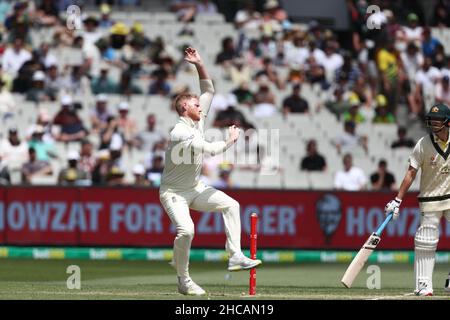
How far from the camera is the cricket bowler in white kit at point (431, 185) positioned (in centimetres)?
1470

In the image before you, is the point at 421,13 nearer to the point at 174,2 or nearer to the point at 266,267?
the point at 174,2

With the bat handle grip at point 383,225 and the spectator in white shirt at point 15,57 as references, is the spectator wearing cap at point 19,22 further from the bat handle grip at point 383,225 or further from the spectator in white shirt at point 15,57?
the bat handle grip at point 383,225

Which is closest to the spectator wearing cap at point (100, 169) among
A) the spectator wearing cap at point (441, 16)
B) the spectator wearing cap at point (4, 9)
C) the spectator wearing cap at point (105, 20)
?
the spectator wearing cap at point (105, 20)

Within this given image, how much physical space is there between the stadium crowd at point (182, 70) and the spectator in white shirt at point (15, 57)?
0.8 inches

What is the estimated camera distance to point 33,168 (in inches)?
941

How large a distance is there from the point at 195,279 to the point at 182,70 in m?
10.1

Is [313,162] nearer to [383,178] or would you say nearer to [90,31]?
[383,178]

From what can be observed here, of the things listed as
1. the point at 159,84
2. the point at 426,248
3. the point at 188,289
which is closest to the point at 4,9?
the point at 159,84

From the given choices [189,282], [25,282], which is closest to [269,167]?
[25,282]

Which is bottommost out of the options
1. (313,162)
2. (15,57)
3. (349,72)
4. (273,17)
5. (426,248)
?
(426,248)

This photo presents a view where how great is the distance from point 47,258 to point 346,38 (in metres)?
12.1

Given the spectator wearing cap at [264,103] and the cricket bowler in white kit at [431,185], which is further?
the spectator wearing cap at [264,103]

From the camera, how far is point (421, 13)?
3228 cm

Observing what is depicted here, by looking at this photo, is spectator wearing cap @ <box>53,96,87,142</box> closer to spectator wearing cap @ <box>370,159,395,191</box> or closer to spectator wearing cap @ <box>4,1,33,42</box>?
spectator wearing cap @ <box>4,1,33,42</box>
